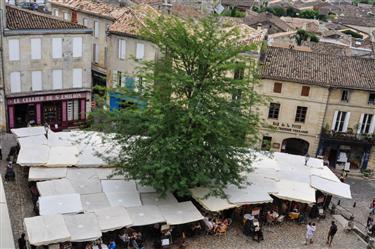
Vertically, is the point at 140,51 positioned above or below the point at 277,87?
above

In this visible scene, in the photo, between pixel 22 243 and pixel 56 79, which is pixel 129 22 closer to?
pixel 56 79

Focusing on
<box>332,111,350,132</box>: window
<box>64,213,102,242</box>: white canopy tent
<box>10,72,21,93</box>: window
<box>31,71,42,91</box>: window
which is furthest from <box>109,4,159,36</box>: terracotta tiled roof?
<box>64,213,102,242</box>: white canopy tent

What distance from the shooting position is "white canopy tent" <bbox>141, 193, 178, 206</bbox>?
2652 centimetres

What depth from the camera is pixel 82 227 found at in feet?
75.3

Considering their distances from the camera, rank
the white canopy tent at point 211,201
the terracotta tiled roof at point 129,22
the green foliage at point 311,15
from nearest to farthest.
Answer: the white canopy tent at point 211,201 → the terracotta tiled roof at point 129,22 → the green foliage at point 311,15

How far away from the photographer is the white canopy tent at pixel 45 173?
90.9ft

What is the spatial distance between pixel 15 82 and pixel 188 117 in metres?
18.7

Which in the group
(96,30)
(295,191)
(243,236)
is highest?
(96,30)

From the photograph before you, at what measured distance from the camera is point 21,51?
38.5m

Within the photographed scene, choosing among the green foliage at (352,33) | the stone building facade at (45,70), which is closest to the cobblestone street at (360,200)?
the stone building facade at (45,70)

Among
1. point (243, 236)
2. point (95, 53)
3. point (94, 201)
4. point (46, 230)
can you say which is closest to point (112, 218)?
point (94, 201)

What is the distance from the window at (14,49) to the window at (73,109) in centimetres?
592

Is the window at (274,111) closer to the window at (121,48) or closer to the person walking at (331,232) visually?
the window at (121,48)

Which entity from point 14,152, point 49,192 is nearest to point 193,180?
point 49,192
